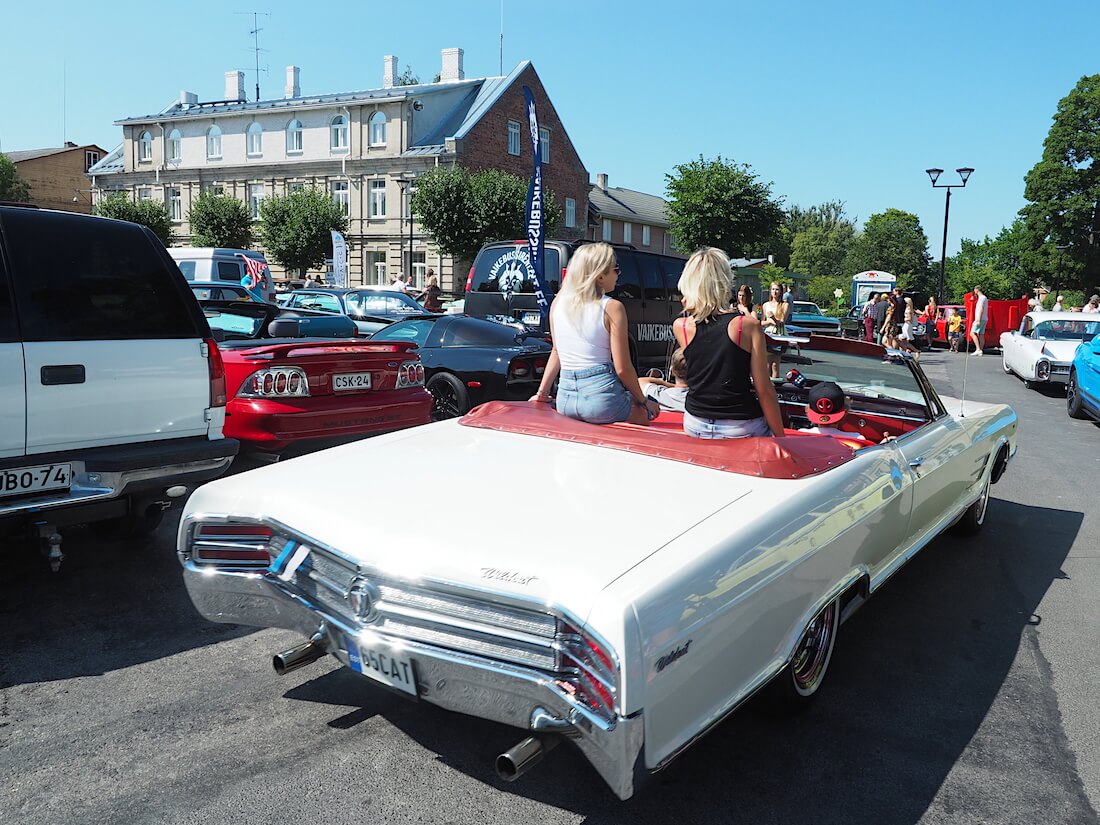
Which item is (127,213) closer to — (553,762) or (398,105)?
(398,105)

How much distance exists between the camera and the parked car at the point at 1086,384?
10840mm

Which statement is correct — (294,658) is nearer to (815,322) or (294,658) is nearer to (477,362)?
(477,362)

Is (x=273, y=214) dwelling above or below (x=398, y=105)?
below

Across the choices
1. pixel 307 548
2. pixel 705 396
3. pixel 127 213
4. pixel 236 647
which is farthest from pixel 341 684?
pixel 127 213

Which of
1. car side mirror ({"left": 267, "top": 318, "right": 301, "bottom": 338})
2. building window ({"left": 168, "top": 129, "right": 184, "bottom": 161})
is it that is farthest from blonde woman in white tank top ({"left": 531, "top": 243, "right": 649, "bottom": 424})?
building window ({"left": 168, "top": 129, "right": 184, "bottom": 161})

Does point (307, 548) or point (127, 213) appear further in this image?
point (127, 213)

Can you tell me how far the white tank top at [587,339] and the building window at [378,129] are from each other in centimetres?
4473

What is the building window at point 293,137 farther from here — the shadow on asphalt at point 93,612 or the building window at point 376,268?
the shadow on asphalt at point 93,612

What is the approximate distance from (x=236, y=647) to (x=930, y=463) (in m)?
3.26

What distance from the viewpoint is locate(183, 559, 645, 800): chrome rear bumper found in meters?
2.13

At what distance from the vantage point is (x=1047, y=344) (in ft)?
50.1

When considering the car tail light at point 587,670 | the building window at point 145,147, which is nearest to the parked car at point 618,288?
the car tail light at point 587,670

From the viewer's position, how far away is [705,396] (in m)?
3.95

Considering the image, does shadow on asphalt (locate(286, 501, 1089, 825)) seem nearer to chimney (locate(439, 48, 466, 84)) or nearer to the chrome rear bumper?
the chrome rear bumper
